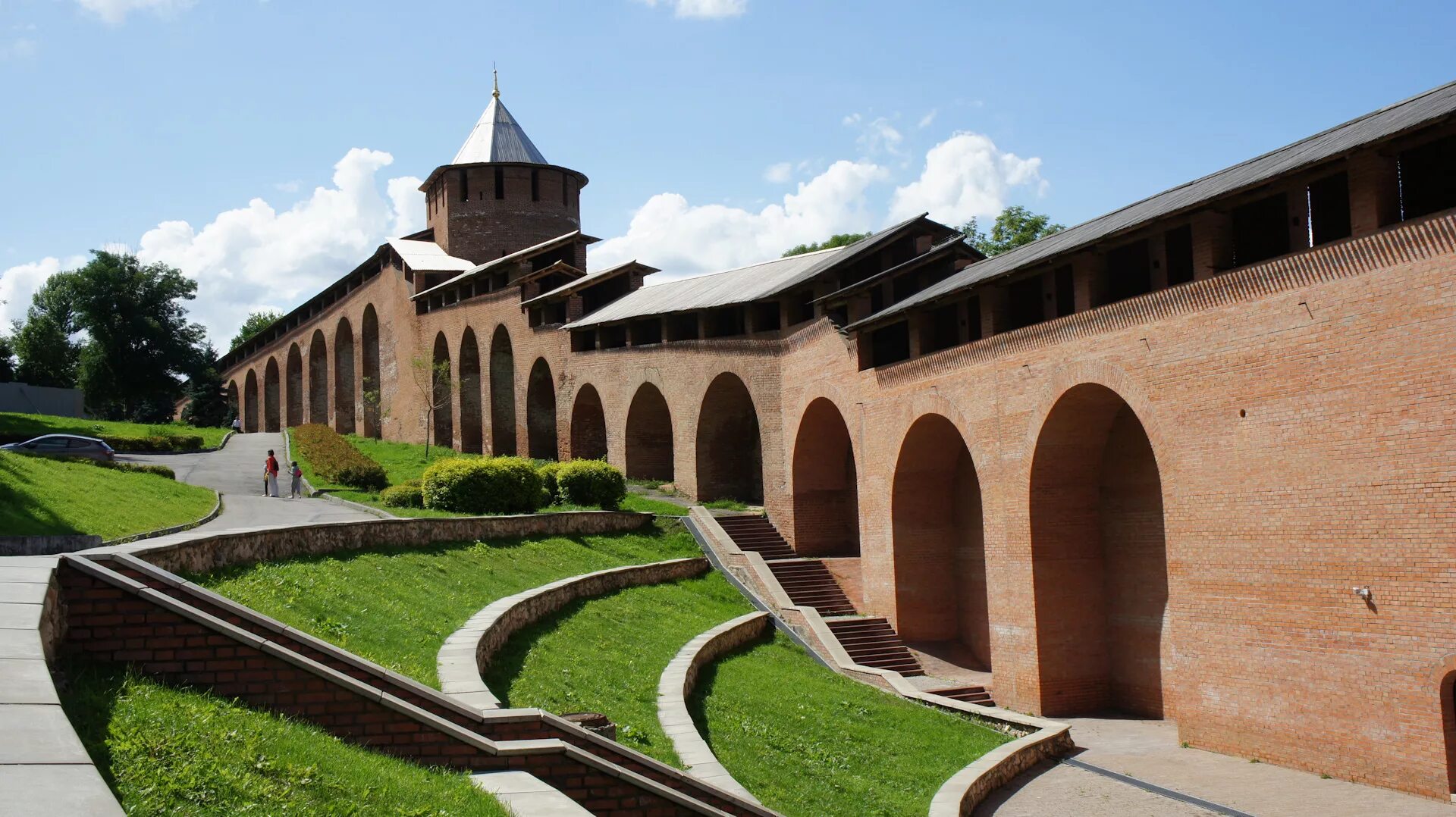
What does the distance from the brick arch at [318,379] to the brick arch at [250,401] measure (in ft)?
21.3

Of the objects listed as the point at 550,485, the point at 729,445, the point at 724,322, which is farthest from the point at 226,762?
the point at 724,322

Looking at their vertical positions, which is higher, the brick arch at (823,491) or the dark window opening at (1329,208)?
the dark window opening at (1329,208)

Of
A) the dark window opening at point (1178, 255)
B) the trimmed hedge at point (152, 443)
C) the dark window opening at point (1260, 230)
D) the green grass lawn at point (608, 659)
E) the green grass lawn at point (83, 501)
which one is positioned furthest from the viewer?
the trimmed hedge at point (152, 443)

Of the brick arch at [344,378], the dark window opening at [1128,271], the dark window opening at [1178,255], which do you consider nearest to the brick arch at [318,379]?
the brick arch at [344,378]

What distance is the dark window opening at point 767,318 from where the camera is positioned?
2394cm

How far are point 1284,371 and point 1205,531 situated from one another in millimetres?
1932

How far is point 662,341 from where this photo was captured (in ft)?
86.0

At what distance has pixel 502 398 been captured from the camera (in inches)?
1361

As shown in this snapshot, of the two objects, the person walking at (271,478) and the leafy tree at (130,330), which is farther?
the leafy tree at (130,330)

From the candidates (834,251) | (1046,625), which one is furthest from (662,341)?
(1046,625)

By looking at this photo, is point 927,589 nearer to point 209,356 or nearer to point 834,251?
point 834,251

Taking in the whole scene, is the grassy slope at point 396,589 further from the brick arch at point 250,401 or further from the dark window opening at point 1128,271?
the brick arch at point 250,401

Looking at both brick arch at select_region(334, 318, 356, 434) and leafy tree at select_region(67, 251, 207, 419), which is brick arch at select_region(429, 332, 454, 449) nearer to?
brick arch at select_region(334, 318, 356, 434)

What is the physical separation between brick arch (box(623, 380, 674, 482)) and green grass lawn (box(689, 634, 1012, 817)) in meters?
12.3
